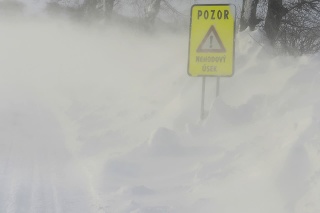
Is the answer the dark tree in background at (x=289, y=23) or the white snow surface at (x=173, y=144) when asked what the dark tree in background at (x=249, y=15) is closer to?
the dark tree in background at (x=289, y=23)

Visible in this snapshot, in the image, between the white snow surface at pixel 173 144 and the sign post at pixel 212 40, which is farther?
the sign post at pixel 212 40

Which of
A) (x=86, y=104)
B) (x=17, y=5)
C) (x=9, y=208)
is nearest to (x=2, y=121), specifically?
(x=86, y=104)

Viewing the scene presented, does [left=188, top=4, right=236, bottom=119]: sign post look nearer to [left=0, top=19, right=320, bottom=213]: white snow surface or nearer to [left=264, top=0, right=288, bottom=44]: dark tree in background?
[left=0, top=19, right=320, bottom=213]: white snow surface

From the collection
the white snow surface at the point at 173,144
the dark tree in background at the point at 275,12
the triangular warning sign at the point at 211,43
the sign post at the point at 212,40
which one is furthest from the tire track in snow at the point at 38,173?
the dark tree in background at the point at 275,12

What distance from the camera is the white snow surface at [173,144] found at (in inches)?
196

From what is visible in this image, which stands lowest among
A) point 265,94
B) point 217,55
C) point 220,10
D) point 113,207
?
point 113,207

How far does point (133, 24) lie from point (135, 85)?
12.4 m

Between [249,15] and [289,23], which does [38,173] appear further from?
[289,23]

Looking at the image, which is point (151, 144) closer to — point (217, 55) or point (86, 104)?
point (217, 55)

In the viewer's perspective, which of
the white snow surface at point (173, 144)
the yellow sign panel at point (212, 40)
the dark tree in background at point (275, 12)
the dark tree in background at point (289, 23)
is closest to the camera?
the white snow surface at point (173, 144)

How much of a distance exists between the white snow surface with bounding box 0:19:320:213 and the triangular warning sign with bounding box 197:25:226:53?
79 centimetres

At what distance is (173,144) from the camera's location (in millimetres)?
6902

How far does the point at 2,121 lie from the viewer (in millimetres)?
9703

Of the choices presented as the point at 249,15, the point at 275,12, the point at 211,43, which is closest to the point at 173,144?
the point at 211,43
